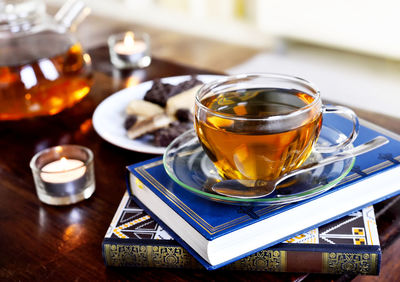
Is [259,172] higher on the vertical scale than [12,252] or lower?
higher

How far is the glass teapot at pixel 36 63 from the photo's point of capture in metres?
0.92


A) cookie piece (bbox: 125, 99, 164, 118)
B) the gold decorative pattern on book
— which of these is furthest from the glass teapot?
the gold decorative pattern on book

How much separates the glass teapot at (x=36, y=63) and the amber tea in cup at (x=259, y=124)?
1.33 feet


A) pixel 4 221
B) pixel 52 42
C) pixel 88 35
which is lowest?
pixel 88 35

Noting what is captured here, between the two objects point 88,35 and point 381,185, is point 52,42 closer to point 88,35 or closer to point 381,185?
point 381,185

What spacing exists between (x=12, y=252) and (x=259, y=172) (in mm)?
311

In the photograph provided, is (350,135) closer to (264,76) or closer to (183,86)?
(264,76)

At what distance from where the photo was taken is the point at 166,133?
0.83m

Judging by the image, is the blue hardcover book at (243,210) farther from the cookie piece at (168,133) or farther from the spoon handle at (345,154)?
the cookie piece at (168,133)

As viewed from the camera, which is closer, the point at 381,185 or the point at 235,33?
the point at 381,185

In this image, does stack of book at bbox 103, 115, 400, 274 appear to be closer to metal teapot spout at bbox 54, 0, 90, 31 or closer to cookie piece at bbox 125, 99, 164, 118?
cookie piece at bbox 125, 99, 164, 118

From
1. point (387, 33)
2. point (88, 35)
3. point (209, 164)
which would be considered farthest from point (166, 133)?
point (88, 35)

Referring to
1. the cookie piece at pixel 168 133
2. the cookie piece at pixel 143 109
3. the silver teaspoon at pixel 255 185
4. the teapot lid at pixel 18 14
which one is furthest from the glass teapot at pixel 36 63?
the silver teaspoon at pixel 255 185

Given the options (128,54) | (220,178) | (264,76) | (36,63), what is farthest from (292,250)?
(128,54)
